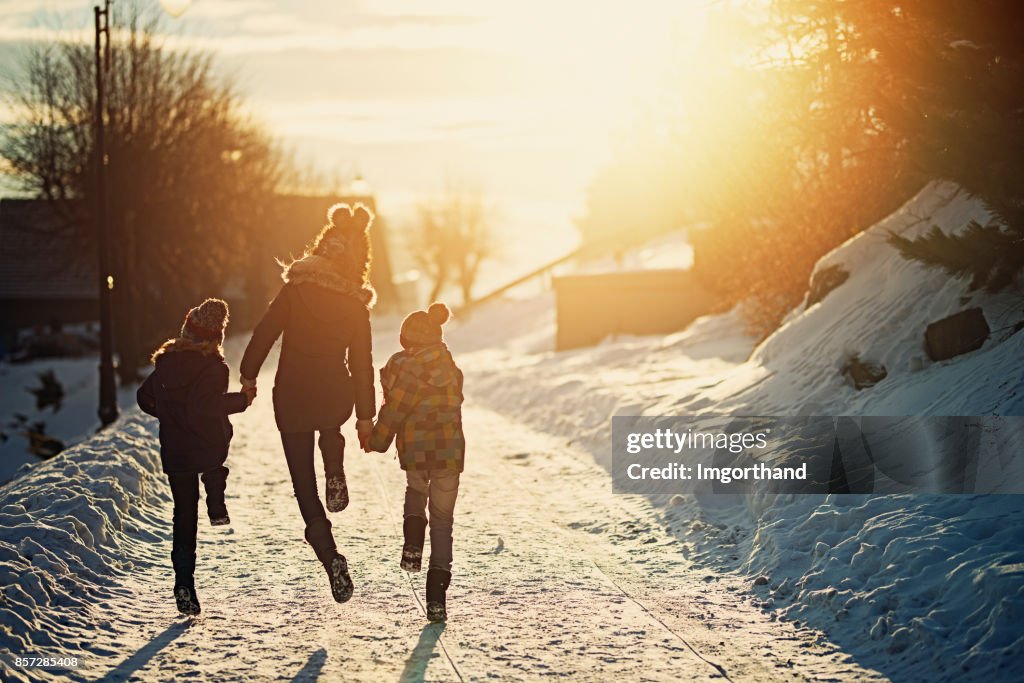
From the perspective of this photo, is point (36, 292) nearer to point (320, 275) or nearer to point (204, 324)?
point (204, 324)

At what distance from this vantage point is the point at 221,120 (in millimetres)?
42031

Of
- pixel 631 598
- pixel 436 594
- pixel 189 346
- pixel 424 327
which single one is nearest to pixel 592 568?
pixel 631 598

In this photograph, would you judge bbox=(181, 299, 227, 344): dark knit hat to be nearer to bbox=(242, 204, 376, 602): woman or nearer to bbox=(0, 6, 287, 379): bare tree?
bbox=(242, 204, 376, 602): woman

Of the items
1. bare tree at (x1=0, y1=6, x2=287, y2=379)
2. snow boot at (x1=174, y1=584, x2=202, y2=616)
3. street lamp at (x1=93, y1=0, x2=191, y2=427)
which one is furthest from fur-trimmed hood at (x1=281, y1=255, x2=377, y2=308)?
bare tree at (x1=0, y1=6, x2=287, y2=379)

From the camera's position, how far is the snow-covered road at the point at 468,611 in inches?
258

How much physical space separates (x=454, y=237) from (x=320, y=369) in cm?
8692

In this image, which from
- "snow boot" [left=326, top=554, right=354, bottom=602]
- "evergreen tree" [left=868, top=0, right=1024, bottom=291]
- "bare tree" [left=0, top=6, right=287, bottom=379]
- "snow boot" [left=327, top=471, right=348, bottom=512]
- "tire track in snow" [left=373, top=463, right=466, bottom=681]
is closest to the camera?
"tire track in snow" [left=373, top=463, right=466, bottom=681]

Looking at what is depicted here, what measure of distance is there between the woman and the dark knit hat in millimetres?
318

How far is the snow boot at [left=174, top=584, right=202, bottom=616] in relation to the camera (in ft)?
24.7

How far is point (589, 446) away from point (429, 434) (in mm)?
8734

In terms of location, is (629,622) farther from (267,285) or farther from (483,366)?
(267,285)

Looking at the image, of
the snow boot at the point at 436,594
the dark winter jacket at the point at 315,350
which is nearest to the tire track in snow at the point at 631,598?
the snow boot at the point at 436,594

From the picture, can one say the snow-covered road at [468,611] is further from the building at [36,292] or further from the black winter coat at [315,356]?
the building at [36,292]

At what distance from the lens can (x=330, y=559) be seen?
7434mm
